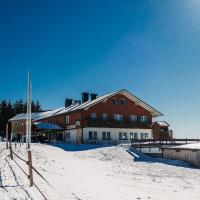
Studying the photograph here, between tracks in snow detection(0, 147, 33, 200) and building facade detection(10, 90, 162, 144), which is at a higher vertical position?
building facade detection(10, 90, 162, 144)

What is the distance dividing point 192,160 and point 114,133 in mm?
23810

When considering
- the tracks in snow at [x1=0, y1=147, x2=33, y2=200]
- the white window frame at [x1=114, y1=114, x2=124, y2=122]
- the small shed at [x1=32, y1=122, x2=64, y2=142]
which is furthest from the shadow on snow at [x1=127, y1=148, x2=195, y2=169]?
the tracks in snow at [x1=0, y1=147, x2=33, y2=200]

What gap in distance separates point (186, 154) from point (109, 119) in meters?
23.3

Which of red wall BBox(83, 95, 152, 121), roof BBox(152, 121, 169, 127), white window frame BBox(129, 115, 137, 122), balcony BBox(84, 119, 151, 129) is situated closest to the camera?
balcony BBox(84, 119, 151, 129)

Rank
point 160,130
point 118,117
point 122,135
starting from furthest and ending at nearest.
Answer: point 160,130
point 118,117
point 122,135

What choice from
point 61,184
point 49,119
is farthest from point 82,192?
point 49,119

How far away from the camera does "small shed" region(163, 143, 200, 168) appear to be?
34681 mm

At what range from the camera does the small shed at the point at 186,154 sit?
3468 centimetres

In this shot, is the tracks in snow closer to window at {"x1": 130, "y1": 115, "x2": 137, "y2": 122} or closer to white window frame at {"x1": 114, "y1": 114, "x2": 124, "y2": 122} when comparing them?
white window frame at {"x1": 114, "y1": 114, "x2": 124, "y2": 122}

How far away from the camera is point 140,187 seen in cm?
1798

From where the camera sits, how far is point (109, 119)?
58.2 metres

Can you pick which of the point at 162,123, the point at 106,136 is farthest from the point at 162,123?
the point at 106,136

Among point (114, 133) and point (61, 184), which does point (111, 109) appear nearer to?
point (114, 133)

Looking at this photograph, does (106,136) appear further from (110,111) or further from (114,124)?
(110,111)
